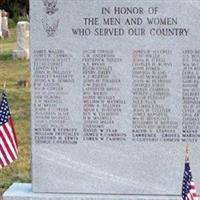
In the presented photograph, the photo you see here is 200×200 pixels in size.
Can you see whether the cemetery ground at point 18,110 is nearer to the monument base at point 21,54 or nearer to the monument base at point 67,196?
the monument base at point 21,54

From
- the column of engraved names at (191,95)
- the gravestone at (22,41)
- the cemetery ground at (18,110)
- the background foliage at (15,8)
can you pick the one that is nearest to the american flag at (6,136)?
the cemetery ground at (18,110)

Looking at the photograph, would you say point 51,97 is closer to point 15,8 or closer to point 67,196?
point 67,196

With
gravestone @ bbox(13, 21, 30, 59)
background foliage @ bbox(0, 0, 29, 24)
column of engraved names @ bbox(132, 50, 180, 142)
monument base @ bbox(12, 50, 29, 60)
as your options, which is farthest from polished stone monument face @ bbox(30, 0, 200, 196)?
background foliage @ bbox(0, 0, 29, 24)

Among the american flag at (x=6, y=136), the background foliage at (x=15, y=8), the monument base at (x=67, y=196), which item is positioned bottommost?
the monument base at (x=67, y=196)

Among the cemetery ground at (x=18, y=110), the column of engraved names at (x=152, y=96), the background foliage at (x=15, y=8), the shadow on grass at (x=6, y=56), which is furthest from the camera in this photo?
the background foliage at (x=15, y=8)

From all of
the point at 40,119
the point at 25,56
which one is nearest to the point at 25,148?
the point at 40,119

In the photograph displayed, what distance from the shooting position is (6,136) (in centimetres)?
784

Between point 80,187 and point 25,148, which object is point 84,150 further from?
point 25,148

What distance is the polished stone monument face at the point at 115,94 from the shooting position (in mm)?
7059

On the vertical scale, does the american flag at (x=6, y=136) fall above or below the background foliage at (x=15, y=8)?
below

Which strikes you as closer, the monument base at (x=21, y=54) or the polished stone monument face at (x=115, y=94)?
the polished stone monument face at (x=115, y=94)

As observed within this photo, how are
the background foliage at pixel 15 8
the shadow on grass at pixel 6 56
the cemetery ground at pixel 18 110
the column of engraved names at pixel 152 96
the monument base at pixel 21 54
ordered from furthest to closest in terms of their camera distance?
1. the background foliage at pixel 15 8
2. the shadow on grass at pixel 6 56
3. the monument base at pixel 21 54
4. the cemetery ground at pixel 18 110
5. the column of engraved names at pixel 152 96

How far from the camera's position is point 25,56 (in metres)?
23.1

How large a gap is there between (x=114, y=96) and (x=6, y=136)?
4.50 feet
